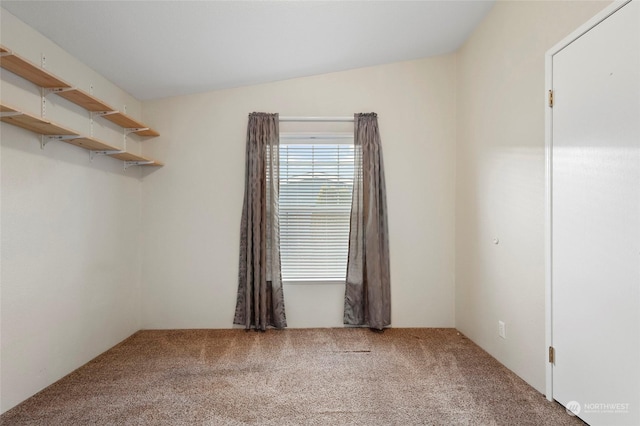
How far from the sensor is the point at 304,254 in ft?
11.1

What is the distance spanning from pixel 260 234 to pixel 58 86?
187cm

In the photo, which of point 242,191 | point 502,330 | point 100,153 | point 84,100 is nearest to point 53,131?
point 84,100

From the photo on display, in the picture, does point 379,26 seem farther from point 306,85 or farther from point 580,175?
point 580,175

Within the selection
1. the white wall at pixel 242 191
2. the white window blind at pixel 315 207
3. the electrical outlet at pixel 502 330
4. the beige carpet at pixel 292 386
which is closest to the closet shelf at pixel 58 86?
the white wall at pixel 242 191

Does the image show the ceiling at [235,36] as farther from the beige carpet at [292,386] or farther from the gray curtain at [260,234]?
the beige carpet at [292,386]

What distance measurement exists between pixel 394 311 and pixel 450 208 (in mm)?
1205

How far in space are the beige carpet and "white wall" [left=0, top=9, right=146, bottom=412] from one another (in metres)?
0.22

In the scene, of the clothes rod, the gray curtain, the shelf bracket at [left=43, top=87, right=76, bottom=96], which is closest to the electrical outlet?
the gray curtain

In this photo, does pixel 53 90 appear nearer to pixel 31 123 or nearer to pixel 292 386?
pixel 31 123

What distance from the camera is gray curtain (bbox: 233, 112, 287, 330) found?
10.5 feet

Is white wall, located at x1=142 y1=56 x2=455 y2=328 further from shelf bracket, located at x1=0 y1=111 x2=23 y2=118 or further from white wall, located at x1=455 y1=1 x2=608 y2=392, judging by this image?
shelf bracket, located at x1=0 y1=111 x2=23 y2=118

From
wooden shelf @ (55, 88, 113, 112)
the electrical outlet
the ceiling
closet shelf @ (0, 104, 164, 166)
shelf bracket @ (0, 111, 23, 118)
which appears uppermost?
the ceiling

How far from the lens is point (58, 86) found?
2.11m

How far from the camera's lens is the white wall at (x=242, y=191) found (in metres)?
3.33
